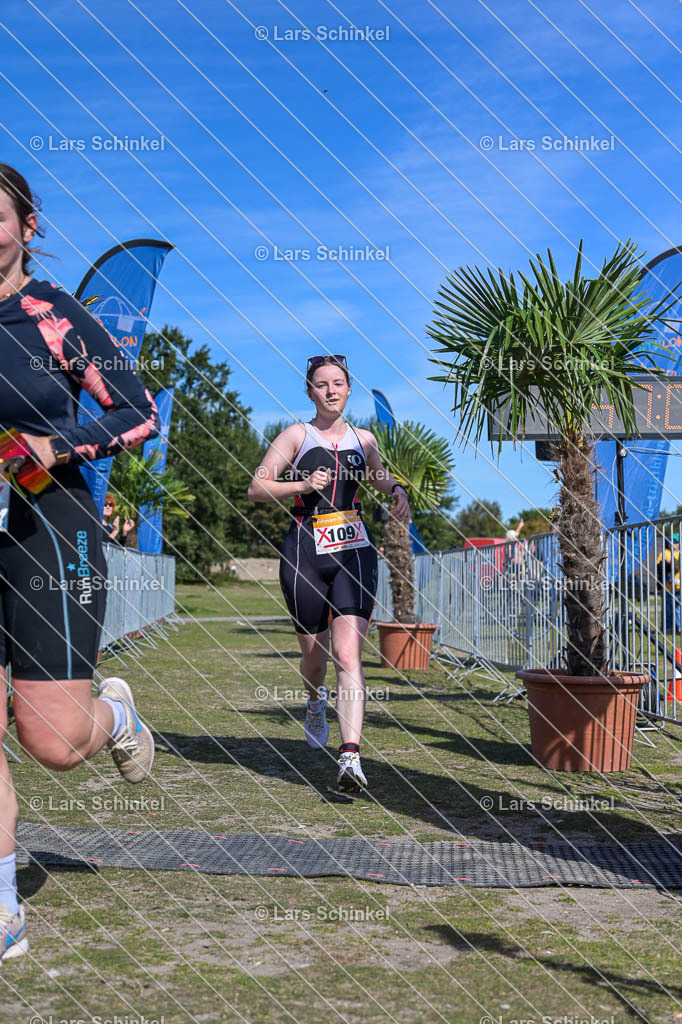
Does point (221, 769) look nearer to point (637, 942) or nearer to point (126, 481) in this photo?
point (637, 942)

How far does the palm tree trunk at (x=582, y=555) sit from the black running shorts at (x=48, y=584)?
4052 millimetres

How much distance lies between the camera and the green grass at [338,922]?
107 inches

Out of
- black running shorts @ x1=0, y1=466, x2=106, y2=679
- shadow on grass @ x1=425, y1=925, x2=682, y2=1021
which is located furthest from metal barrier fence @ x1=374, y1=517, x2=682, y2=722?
black running shorts @ x1=0, y1=466, x2=106, y2=679

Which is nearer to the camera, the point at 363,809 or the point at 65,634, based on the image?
the point at 65,634

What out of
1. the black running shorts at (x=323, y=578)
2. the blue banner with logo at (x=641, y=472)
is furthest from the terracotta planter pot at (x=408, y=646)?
the black running shorts at (x=323, y=578)

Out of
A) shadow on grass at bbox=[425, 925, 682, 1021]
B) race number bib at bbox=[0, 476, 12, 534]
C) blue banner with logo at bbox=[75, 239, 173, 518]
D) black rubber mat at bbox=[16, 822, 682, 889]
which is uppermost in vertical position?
blue banner with logo at bbox=[75, 239, 173, 518]

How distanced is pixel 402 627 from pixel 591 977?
11655 millimetres

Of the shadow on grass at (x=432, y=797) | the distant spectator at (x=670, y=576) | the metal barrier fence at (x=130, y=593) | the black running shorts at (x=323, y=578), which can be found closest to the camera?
the shadow on grass at (x=432, y=797)

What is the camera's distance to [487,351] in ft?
21.6

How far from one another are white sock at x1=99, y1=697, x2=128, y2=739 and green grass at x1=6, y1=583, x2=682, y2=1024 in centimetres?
57

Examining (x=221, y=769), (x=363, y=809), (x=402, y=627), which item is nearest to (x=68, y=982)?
(x=363, y=809)

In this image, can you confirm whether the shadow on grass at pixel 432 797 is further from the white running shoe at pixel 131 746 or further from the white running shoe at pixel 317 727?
the white running shoe at pixel 131 746

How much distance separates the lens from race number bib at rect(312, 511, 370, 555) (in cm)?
581

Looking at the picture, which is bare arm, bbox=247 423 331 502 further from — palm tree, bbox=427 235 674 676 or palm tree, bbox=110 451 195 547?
palm tree, bbox=110 451 195 547
